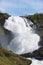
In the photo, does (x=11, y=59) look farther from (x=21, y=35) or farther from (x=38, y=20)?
(x=38, y=20)

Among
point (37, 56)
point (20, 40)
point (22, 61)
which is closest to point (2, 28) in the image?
point (20, 40)

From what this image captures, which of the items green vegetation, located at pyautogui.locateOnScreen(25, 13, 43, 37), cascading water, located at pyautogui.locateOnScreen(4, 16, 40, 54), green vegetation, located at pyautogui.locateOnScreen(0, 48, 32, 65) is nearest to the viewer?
green vegetation, located at pyautogui.locateOnScreen(0, 48, 32, 65)

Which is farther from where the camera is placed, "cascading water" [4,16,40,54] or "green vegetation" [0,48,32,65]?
"cascading water" [4,16,40,54]

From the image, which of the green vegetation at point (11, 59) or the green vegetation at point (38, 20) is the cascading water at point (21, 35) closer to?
the green vegetation at point (38, 20)

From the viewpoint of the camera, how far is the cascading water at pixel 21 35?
6469 cm

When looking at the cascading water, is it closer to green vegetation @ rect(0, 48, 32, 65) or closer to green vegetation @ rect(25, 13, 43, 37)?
green vegetation @ rect(25, 13, 43, 37)

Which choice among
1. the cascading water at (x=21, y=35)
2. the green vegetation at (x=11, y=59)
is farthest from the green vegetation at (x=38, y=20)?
the green vegetation at (x=11, y=59)

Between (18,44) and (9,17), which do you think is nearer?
(18,44)

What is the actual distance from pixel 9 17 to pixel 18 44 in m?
9.72

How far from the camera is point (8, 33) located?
231ft

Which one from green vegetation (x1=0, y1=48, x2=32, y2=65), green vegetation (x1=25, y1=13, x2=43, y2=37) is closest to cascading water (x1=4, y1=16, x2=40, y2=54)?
green vegetation (x1=25, y1=13, x2=43, y2=37)

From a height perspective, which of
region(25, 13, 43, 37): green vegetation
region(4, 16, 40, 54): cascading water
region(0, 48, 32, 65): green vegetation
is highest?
region(25, 13, 43, 37): green vegetation

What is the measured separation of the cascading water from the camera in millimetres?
64688

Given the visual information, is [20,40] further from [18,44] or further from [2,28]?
[2,28]
